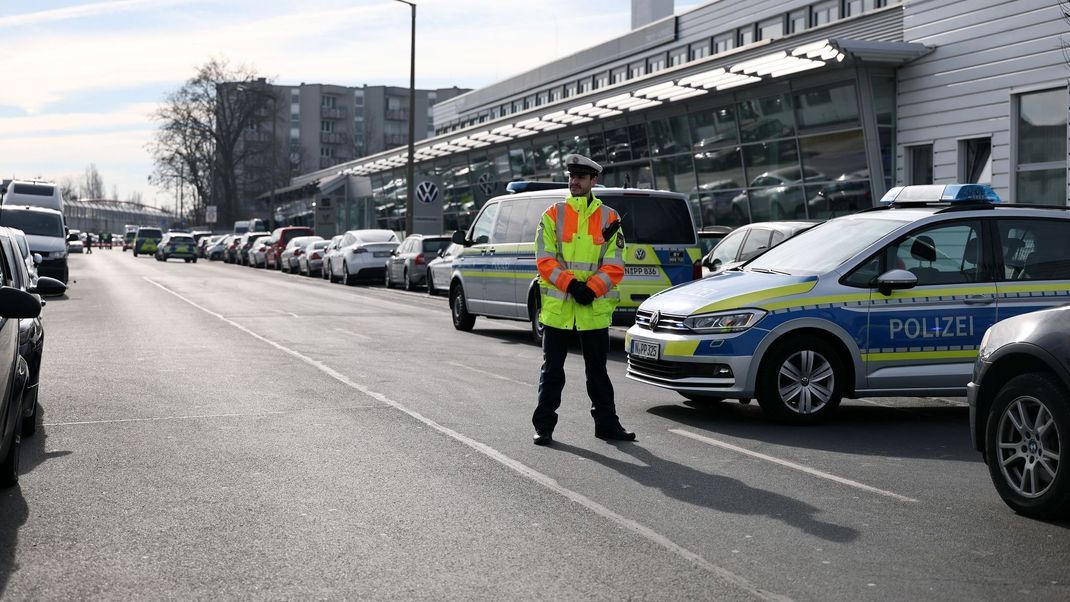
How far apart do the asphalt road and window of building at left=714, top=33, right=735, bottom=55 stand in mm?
34358

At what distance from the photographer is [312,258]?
4456cm

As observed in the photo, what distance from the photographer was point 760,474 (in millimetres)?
7250

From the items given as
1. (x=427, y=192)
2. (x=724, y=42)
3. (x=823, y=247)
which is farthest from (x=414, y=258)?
(x=823, y=247)

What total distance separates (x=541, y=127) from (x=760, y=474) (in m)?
31.4

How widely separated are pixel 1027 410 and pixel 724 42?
3990cm

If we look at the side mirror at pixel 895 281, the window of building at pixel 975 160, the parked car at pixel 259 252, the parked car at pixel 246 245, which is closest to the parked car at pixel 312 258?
the parked car at pixel 259 252

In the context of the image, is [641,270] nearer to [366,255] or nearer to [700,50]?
[366,255]

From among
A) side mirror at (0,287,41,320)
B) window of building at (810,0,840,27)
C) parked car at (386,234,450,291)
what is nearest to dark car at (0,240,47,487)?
side mirror at (0,287,41,320)

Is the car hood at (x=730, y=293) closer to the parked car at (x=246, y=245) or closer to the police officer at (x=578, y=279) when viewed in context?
the police officer at (x=578, y=279)

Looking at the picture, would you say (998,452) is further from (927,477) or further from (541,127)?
(541,127)

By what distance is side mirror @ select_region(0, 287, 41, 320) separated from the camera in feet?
19.0

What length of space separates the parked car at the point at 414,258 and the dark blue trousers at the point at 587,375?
2255 centimetres

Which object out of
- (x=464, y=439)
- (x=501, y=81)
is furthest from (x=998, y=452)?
(x=501, y=81)

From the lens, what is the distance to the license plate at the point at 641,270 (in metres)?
15.1
